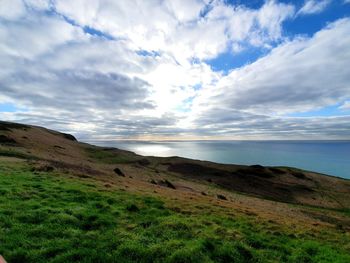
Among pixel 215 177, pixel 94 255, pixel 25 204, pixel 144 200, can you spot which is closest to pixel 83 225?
pixel 94 255

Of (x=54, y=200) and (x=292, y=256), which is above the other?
(x=54, y=200)

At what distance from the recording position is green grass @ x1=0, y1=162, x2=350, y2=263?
9180 mm

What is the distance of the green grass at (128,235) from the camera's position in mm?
9180

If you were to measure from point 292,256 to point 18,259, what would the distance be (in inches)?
447

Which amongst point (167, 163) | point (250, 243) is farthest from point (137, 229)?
point (167, 163)

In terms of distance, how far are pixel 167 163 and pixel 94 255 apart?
3124 inches

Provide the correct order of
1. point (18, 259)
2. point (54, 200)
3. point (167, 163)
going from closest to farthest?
point (18, 259) → point (54, 200) → point (167, 163)

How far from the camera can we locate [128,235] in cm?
1095

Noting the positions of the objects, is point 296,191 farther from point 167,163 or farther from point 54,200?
point 54,200

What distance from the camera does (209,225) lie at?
14.1m

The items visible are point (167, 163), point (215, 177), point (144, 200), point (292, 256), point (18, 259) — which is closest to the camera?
point (18, 259)

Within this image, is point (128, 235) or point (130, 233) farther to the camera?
point (130, 233)

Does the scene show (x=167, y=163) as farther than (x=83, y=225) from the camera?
Yes

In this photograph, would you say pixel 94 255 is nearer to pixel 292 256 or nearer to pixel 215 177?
pixel 292 256
